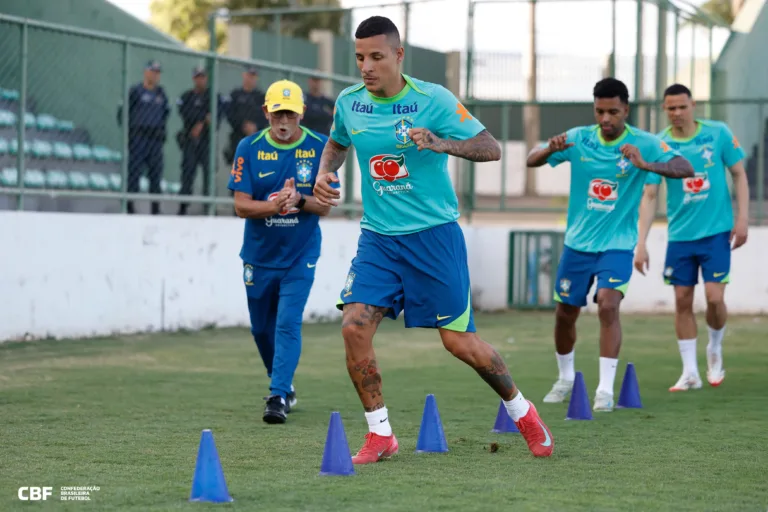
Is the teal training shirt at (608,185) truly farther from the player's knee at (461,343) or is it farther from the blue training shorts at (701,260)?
the player's knee at (461,343)

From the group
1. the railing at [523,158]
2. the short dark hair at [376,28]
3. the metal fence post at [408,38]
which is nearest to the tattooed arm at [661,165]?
the short dark hair at [376,28]

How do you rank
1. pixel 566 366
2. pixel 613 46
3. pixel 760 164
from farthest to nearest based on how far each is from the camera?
1. pixel 613 46
2. pixel 760 164
3. pixel 566 366

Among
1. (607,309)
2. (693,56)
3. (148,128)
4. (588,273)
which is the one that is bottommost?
(607,309)

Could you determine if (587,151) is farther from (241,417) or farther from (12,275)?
(12,275)

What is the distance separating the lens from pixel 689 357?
10531 millimetres

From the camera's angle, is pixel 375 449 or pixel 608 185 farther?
pixel 608 185

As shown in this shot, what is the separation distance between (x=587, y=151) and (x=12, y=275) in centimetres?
647

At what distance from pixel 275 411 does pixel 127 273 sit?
22.2ft

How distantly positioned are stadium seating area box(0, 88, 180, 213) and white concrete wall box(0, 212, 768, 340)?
46 centimetres

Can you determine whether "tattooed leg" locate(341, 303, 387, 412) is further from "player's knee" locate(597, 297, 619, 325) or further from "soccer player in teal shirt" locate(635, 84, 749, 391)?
"soccer player in teal shirt" locate(635, 84, 749, 391)

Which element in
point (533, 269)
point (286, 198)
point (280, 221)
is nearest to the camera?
point (286, 198)

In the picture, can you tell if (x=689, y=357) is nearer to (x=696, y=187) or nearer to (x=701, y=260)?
(x=701, y=260)

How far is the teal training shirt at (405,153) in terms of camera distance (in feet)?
21.5

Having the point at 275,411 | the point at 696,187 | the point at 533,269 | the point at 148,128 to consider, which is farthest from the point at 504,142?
the point at 275,411
